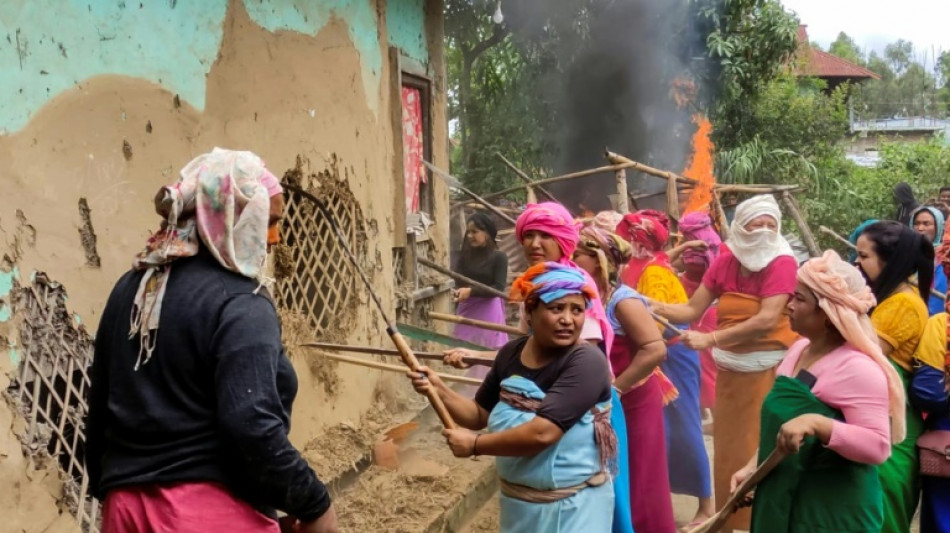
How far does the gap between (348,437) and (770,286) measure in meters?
2.72

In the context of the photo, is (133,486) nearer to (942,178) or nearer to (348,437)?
(348,437)

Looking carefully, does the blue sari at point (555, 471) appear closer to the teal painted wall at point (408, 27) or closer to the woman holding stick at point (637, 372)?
the woman holding stick at point (637, 372)

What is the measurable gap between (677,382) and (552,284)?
9.58ft

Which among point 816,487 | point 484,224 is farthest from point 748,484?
point 484,224

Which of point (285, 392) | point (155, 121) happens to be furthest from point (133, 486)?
point (155, 121)

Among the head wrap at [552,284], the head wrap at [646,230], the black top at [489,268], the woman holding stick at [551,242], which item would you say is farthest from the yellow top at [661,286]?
the black top at [489,268]

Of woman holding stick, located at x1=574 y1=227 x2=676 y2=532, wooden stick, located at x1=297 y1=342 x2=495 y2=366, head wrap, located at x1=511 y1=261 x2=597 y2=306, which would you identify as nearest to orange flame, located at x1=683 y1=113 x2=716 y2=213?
woman holding stick, located at x1=574 y1=227 x2=676 y2=532

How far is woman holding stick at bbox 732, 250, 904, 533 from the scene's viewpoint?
3.15 meters

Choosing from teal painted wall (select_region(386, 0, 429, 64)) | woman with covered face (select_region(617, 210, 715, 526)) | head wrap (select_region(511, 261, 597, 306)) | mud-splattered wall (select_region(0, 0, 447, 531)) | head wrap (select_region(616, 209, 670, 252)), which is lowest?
woman with covered face (select_region(617, 210, 715, 526))

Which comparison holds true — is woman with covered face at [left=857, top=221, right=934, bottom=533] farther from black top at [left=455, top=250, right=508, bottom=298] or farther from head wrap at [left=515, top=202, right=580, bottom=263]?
black top at [left=455, top=250, right=508, bottom=298]

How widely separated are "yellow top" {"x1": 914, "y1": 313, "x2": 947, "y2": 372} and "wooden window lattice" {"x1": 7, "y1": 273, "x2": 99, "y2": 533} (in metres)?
3.32

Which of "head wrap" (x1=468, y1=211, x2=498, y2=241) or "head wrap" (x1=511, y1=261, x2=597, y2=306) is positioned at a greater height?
"head wrap" (x1=468, y1=211, x2=498, y2=241)

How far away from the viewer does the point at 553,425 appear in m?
2.99

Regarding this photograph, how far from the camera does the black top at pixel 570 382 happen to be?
118 inches
